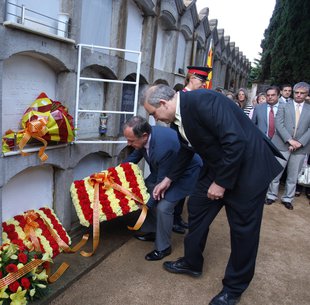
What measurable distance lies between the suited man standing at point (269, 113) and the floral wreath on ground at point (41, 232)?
11.0 ft

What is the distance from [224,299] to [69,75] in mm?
2276

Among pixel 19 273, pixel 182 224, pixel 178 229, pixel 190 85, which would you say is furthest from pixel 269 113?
pixel 19 273

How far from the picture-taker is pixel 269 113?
499 cm

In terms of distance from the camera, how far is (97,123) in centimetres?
387

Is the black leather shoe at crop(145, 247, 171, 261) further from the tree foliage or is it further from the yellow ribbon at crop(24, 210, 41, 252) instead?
the tree foliage

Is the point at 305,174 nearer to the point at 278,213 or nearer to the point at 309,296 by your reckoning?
the point at 278,213

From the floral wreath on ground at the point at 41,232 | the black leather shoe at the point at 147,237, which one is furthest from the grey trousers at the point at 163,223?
the floral wreath on ground at the point at 41,232

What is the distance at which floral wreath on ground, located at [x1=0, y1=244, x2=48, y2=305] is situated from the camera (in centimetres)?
206

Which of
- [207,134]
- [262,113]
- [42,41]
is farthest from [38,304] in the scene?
[262,113]

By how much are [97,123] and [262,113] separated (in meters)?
2.57

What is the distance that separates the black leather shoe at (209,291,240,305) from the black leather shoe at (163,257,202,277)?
0.36m

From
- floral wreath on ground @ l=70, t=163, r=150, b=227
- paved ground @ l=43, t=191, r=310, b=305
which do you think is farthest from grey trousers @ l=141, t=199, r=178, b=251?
floral wreath on ground @ l=70, t=163, r=150, b=227

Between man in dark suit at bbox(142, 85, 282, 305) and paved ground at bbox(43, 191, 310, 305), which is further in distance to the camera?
paved ground at bbox(43, 191, 310, 305)

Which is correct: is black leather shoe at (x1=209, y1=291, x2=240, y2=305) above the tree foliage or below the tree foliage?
below
